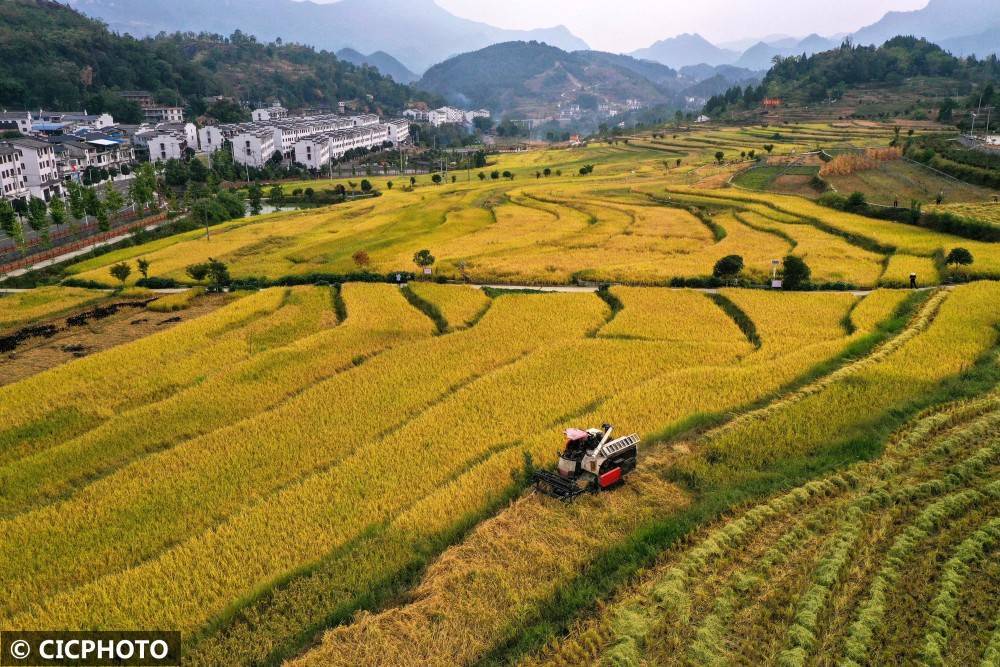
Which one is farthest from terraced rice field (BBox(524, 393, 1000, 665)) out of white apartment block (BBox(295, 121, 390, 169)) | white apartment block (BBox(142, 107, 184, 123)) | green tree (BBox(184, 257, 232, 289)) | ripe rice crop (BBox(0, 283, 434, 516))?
white apartment block (BBox(142, 107, 184, 123))

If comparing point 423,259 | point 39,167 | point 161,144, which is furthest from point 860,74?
point 39,167

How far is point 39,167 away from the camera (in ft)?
248

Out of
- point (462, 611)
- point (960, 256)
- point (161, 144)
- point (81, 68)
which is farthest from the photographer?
point (81, 68)

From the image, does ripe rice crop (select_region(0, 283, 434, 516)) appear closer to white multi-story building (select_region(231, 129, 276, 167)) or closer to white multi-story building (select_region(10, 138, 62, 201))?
white multi-story building (select_region(10, 138, 62, 201))

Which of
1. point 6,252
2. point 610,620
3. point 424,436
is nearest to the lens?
point 610,620

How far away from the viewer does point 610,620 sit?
10398 mm

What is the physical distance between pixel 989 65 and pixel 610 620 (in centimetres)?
19058

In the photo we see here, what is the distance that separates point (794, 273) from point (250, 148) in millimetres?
98093

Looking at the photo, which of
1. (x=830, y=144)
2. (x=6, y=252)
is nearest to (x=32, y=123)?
(x=6, y=252)

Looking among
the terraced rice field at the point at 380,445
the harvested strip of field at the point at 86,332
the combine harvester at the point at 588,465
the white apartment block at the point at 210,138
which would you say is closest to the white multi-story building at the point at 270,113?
the white apartment block at the point at 210,138

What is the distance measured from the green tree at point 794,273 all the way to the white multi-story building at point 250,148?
9539cm

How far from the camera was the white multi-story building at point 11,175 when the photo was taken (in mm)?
69375

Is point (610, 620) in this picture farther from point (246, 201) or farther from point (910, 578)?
point (246, 201)

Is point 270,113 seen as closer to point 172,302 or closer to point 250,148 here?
point 250,148
